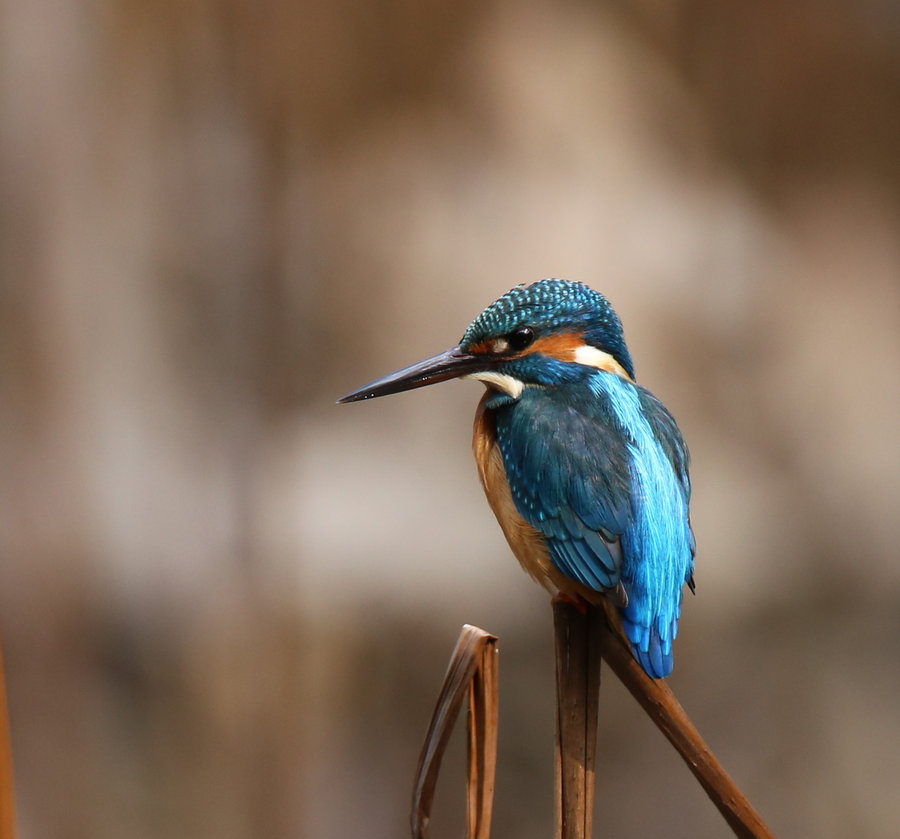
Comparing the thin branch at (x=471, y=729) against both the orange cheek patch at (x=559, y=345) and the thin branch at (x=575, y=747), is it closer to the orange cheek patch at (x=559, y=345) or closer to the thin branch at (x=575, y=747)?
the thin branch at (x=575, y=747)

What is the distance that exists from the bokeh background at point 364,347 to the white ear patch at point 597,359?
2.78ft

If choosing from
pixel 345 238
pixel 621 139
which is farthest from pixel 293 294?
→ pixel 621 139

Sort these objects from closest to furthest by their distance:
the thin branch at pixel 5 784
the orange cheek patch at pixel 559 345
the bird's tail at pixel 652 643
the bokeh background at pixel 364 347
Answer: the thin branch at pixel 5 784 < the bird's tail at pixel 652 643 < the orange cheek patch at pixel 559 345 < the bokeh background at pixel 364 347

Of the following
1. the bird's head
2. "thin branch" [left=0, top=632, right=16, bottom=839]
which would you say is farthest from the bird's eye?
"thin branch" [left=0, top=632, right=16, bottom=839]

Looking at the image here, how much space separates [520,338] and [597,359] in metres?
0.09

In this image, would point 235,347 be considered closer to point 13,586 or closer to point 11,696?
point 13,586

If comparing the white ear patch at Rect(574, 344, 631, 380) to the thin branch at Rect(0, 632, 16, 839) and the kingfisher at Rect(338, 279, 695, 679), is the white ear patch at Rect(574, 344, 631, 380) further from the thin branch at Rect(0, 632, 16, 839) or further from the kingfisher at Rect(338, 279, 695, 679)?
the thin branch at Rect(0, 632, 16, 839)

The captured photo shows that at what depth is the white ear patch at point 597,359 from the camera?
0.85m

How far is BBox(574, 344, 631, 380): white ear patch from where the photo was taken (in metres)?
0.85

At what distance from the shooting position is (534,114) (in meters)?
1.72

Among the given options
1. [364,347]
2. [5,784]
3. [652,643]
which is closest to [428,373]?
[652,643]

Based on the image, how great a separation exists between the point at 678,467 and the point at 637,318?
3.17 ft

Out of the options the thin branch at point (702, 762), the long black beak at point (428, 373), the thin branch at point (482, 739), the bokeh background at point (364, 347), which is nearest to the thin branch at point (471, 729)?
the thin branch at point (482, 739)

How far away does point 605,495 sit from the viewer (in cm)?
78
